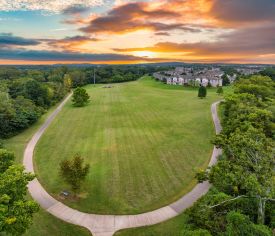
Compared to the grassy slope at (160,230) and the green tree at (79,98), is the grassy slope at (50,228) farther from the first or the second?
the green tree at (79,98)

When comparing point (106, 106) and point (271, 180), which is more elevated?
point (271, 180)

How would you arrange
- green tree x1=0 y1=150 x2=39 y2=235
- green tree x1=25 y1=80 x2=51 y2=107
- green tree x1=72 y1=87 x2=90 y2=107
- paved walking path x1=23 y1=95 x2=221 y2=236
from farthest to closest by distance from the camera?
green tree x1=72 y1=87 x2=90 y2=107 < green tree x1=25 y1=80 x2=51 y2=107 < paved walking path x1=23 y1=95 x2=221 y2=236 < green tree x1=0 y1=150 x2=39 y2=235

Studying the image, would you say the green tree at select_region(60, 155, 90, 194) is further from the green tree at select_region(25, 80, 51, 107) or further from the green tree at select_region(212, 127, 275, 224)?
the green tree at select_region(25, 80, 51, 107)

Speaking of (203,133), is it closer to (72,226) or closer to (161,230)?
(161,230)

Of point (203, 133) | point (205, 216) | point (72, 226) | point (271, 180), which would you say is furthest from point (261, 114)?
point (72, 226)

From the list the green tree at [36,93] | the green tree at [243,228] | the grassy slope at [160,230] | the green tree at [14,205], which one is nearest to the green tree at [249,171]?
the green tree at [243,228]

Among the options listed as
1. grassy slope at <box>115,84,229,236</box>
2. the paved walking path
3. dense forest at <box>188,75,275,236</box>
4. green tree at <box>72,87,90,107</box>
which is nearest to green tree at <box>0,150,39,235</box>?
the paved walking path
